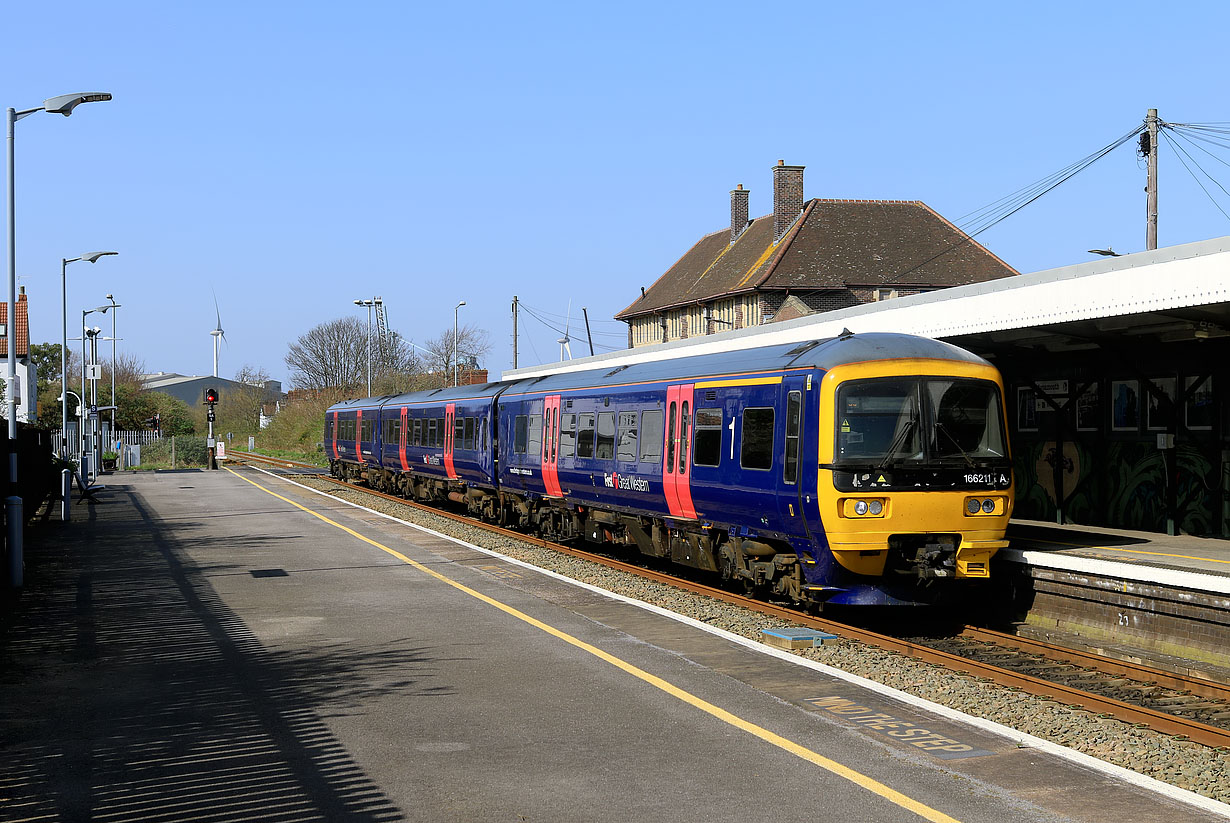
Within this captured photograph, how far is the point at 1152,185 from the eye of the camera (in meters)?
22.8

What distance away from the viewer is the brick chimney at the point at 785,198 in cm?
5809

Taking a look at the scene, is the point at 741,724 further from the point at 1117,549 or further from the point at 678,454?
the point at 1117,549

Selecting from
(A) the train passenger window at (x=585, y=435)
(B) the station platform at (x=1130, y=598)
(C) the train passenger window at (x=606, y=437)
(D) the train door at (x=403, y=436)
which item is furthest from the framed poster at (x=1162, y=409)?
(D) the train door at (x=403, y=436)

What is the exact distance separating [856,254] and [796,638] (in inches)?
1804

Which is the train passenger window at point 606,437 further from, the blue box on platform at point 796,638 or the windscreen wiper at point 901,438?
the blue box on platform at point 796,638

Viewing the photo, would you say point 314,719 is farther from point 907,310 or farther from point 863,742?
point 907,310

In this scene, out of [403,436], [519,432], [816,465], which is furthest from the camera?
[403,436]

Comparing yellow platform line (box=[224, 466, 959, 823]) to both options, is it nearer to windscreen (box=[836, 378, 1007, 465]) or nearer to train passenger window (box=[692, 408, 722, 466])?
train passenger window (box=[692, 408, 722, 466])

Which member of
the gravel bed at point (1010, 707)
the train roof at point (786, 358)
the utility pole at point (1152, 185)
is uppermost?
the utility pole at point (1152, 185)

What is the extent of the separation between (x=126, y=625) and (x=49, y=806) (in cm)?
606

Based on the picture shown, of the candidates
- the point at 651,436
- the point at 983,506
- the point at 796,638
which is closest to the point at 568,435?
the point at 651,436

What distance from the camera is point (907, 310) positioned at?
673 inches

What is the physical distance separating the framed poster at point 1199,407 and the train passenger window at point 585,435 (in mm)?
8788

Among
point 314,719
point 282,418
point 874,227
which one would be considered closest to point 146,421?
point 282,418
